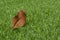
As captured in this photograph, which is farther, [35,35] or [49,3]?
[49,3]

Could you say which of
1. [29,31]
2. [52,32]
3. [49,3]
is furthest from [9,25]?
[49,3]

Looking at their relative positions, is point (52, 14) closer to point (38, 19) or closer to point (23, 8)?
point (38, 19)

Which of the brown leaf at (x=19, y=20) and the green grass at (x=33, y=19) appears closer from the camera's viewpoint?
the green grass at (x=33, y=19)

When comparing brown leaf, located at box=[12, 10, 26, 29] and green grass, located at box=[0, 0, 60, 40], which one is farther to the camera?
brown leaf, located at box=[12, 10, 26, 29]
